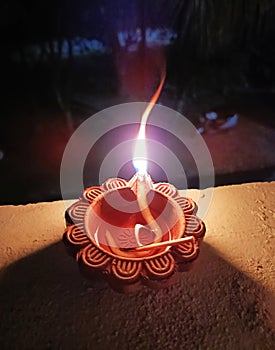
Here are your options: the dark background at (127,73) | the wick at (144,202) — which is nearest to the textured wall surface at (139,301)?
the wick at (144,202)

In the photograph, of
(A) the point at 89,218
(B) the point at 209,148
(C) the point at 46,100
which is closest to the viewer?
(A) the point at 89,218

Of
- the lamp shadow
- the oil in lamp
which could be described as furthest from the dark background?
the lamp shadow

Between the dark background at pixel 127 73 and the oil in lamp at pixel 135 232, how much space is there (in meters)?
0.62

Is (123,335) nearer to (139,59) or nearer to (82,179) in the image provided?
(82,179)

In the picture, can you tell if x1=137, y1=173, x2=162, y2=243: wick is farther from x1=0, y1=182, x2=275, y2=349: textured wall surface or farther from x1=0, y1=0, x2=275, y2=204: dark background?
x1=0, y1=0, x2=275, y2=204: dark background

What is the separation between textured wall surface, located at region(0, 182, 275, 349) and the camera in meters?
0.87

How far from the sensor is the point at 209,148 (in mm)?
1965

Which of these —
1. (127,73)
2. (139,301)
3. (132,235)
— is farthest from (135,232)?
(127,73)

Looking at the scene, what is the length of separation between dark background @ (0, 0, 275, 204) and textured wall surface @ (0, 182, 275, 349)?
2.07ft

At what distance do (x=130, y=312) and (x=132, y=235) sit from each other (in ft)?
0.73

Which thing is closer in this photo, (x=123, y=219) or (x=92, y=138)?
(x=123, y=219)

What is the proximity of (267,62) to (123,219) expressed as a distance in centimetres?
167

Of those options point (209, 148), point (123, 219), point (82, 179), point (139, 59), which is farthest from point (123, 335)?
point (139, 59)

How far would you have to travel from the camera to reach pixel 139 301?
0.94 metres
